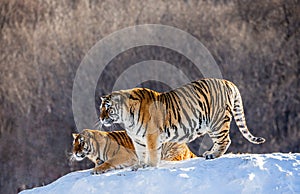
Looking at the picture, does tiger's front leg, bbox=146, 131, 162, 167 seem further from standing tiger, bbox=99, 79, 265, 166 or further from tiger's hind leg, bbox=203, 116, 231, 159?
tiger's hind leg, bbox=203, 116, 231, 159

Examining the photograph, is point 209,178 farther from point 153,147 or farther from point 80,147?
point 80,147

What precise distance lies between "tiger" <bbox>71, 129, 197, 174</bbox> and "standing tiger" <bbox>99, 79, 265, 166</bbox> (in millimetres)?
426

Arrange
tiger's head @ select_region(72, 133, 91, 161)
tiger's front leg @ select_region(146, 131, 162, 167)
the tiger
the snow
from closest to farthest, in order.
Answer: the snow, tiger's front leg @ select_region(146, 131, 162, 167), the tiger, tiger's head @ select_region(72, 133, 91, 161)

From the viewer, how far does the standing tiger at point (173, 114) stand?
751cm

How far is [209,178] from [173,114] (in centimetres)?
104

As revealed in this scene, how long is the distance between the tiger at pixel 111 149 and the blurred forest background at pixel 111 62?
5.18 m

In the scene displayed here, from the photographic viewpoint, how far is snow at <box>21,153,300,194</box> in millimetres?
6691

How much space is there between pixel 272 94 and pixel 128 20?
125 inches

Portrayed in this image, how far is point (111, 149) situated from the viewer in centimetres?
823

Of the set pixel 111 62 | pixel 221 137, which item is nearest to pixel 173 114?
pixel 221 137

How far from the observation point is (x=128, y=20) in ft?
50.8

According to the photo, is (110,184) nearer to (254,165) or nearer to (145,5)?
(254,165)

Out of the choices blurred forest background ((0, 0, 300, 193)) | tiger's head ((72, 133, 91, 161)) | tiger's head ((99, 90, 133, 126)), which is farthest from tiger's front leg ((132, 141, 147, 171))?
blurred forest background ((0, 0, 300, 193))

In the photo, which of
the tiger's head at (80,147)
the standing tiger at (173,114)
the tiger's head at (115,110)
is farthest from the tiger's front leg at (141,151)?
the tiger's head at (80,147)
